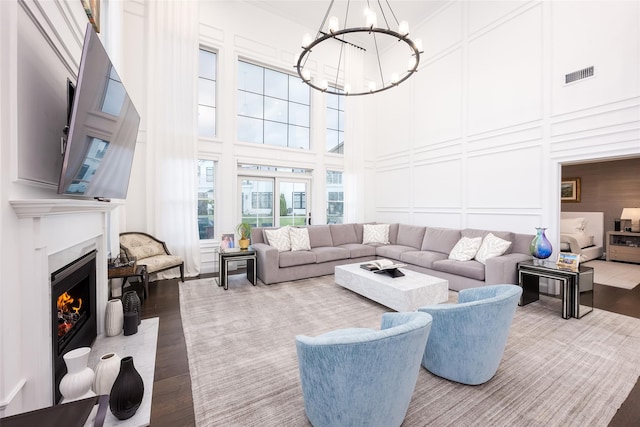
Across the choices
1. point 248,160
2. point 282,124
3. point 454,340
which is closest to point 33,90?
point 454,340

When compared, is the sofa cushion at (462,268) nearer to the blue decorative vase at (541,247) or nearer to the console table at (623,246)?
the blue decorative vase at (541,247)

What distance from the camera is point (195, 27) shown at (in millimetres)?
4785

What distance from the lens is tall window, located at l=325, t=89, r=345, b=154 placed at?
6562 millimetres

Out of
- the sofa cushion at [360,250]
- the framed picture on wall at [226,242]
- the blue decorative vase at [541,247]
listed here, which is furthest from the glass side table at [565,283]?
the framed picture on wall at [226,242]

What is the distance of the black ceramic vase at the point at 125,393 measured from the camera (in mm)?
1547

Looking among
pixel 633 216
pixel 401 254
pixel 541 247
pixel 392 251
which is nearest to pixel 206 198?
pixel 392 251

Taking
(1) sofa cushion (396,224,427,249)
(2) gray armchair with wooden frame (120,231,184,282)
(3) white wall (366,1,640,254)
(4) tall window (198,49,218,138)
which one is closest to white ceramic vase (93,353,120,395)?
(2) gray armchair with wooden frame (120,231,184,282)

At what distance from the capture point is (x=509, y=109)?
429cm

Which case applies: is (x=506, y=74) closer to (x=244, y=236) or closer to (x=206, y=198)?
(x=244, y=236)

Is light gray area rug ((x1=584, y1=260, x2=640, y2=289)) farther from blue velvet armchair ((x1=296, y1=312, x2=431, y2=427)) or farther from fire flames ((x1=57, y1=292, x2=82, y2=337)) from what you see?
fire flames ((x1=57, y1=292, x2=82, y2=337))

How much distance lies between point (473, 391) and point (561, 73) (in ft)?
13.9

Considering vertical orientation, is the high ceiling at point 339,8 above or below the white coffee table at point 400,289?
above

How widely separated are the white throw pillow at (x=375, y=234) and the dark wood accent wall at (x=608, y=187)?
5.08m

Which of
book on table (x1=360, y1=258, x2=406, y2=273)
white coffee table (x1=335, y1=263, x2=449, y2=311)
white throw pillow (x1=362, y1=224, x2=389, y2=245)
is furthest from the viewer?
white throw pillow (x1=362, y1=224, x2=389, y2=245)
